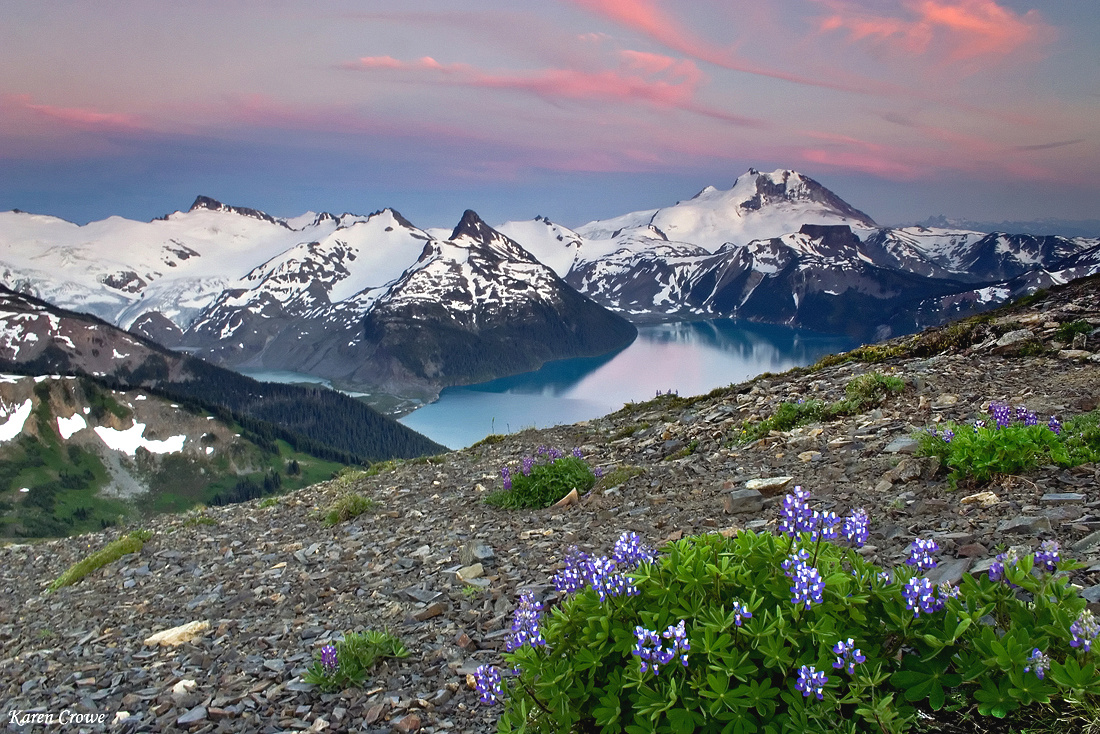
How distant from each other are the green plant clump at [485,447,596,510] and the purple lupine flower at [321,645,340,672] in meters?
5.70

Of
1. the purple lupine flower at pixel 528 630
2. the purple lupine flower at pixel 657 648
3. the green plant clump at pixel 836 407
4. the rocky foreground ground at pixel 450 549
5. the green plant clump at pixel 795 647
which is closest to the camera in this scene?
the green plant clump at pixel 795 647

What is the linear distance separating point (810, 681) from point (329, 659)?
520 cm

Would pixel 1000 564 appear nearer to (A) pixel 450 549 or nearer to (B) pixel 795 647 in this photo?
(B) pixel 795 647

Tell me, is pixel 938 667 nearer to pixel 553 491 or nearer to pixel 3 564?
pixel 553 491

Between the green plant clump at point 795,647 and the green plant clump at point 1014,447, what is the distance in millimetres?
4230

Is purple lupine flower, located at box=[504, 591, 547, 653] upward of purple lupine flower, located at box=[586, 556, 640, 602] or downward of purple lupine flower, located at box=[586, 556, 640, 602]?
downward

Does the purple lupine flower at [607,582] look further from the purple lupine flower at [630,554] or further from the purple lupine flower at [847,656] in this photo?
the purple lupine flower at [847,656]

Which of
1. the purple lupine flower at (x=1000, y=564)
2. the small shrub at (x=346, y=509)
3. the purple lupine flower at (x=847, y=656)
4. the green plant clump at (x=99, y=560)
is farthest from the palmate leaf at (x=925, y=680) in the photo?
the green plant clump at (x=99, y=560)

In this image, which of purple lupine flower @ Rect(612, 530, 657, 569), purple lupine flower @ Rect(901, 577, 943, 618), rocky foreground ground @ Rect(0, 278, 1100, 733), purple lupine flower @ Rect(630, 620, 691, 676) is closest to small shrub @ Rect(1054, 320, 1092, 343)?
rocky foreground ground @ Rect(0, 278, 1100, 733)

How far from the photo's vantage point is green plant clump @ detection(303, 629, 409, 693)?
6.79 metres

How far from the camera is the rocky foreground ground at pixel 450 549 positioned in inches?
263

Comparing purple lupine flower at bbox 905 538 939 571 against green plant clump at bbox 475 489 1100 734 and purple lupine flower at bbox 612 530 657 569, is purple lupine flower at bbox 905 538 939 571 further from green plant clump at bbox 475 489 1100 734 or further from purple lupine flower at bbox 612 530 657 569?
purple lupine flower at bbox 612 530 657 569

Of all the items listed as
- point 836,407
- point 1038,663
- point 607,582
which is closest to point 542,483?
point 836,407

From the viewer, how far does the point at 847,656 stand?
3.62 m
